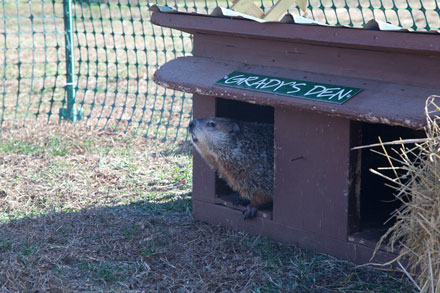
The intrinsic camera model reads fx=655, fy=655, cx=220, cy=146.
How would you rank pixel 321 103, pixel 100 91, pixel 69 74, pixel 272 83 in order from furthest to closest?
1. pixel 100 91
2. pixel 69 74
3. pixel 272 83
4. pixel 321 103

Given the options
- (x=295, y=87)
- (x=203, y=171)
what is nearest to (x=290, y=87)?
(x=295, y=87)

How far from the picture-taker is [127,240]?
4.74m

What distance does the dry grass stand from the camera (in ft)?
13.3

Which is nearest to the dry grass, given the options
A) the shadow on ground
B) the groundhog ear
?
the shadow on ground

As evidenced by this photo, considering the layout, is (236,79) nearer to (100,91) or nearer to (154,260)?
(154,260)

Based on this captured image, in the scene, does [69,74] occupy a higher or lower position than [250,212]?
higher

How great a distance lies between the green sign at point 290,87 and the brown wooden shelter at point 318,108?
0.15ft

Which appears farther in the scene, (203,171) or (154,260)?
(203,171)

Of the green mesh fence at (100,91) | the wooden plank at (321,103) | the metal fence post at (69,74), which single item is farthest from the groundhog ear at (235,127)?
the metal fence post at (69,74)

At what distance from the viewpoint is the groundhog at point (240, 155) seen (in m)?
4.82

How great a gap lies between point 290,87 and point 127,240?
1643 millimetres

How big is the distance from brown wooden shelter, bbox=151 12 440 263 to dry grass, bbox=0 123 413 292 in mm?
190

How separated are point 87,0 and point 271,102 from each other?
5311mm

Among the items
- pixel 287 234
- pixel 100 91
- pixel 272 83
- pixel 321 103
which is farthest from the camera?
pixel 100 91
